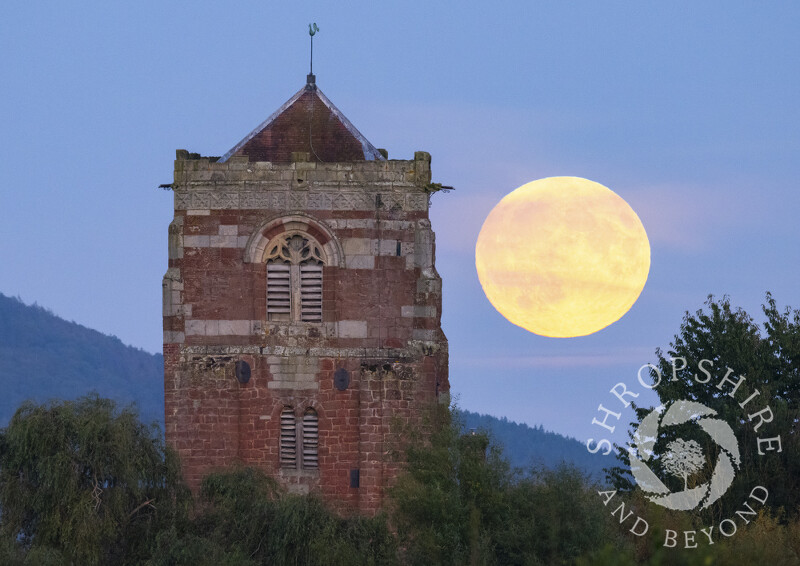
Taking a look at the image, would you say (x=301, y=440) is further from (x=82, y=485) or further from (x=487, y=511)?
(x=82, y=485)

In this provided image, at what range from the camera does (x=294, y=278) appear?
47531mm

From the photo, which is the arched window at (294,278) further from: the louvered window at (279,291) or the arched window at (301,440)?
the arched window at (301,440)

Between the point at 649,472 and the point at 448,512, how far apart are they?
50.7 feet

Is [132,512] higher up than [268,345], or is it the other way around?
[268,345]

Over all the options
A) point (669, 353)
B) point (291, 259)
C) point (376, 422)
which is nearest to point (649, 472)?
point (669, 353)


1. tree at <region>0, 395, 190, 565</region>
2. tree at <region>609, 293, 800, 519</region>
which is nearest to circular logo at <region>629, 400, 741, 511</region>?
tree at <region>609, 293, 800, 519</region>

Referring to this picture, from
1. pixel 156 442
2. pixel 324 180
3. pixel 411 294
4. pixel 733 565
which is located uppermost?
pixel 324 180

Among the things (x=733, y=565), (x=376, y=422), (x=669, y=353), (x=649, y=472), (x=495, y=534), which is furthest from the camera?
(x=669, y=353)

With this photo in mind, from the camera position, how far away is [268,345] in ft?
155

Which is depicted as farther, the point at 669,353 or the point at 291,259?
the point at 669,353

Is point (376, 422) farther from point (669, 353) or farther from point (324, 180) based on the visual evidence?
point (669, 353)

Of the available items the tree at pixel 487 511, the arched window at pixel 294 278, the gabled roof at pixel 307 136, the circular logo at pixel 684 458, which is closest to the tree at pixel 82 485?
the tree at pixel 487 511

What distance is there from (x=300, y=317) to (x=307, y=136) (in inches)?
226

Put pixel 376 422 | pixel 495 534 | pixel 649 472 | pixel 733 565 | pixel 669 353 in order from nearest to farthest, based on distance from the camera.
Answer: pixel 733 565
pixel 495 534
pixel 376 422
pixel 649 472
pixel 669 353
